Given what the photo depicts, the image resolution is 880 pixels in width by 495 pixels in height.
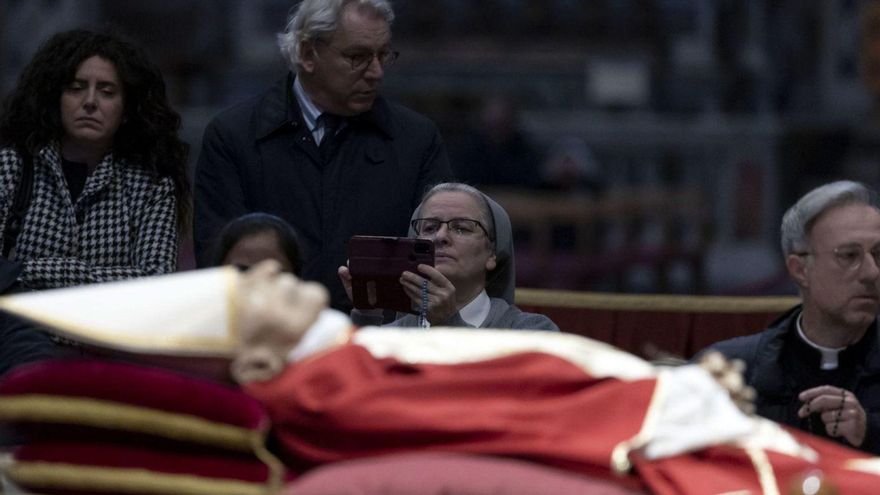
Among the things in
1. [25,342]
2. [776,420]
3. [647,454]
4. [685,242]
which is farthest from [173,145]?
[685,242]

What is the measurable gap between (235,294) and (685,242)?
1004 centimetres

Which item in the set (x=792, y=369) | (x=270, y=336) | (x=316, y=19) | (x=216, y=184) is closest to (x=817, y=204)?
(x=792, y=369)

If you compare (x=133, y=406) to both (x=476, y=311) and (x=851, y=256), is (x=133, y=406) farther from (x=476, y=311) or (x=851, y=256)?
(x=851, y=256)

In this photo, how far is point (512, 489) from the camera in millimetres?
3451

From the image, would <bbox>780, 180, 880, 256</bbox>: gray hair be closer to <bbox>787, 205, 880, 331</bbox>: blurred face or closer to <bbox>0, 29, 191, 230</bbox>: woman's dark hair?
<bbox>787, 205, 880, 331</bbox>: blurred face

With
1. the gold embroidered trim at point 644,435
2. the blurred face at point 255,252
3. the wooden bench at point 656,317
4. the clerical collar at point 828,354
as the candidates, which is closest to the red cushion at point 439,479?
the gold embroidered trim at point 644,435

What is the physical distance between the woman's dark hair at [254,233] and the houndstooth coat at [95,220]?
2.13ft

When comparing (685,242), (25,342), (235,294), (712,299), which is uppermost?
(235,294)

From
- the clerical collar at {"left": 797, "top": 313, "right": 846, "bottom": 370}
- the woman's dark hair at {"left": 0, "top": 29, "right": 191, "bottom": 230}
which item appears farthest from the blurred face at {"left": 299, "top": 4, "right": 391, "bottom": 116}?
the clerical collar at {"left": 797, "top": 313, "right": 846, "bottom": 370}

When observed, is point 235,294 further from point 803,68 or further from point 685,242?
point 803,68

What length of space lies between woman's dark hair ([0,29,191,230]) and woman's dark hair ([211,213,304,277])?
86cm

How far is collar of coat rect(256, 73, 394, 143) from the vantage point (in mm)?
5535

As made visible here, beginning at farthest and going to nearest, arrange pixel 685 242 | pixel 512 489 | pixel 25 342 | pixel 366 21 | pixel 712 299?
1. pixel 685 242
2. pixel 712 299
3. pixel 366 21
4. pixel 25 342
5. pixel 512 489

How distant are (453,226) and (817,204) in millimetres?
819
